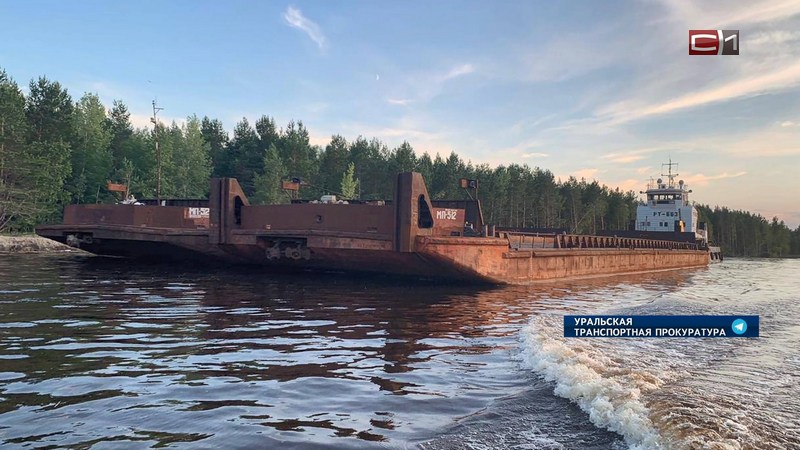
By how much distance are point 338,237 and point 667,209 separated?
149 ft

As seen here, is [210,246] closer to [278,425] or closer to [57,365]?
[57,365]

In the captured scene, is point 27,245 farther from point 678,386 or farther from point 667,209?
point 667,209

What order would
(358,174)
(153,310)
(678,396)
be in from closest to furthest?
(678,396), (153,310), (358,174)

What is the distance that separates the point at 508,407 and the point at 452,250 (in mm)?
10427

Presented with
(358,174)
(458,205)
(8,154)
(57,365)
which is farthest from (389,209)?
A: (358,174)

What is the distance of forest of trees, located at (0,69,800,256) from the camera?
44528mm

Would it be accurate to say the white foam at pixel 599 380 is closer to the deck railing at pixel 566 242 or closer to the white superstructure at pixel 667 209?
the deck railing at pixel 566 242

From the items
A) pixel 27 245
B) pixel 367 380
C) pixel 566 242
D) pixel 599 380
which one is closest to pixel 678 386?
pixel 599 380

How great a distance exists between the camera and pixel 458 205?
19.5 metres

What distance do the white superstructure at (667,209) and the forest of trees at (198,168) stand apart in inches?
1068

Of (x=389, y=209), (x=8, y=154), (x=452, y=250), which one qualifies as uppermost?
(x=8, y=154)

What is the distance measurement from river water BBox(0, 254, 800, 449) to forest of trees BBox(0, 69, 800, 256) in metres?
41.8

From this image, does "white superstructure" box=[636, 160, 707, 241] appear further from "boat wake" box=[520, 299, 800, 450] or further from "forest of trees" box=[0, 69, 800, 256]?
"boat wake" box=[520, 299, 800, 450]

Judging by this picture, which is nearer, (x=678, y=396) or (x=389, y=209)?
(x=678, y=396)
